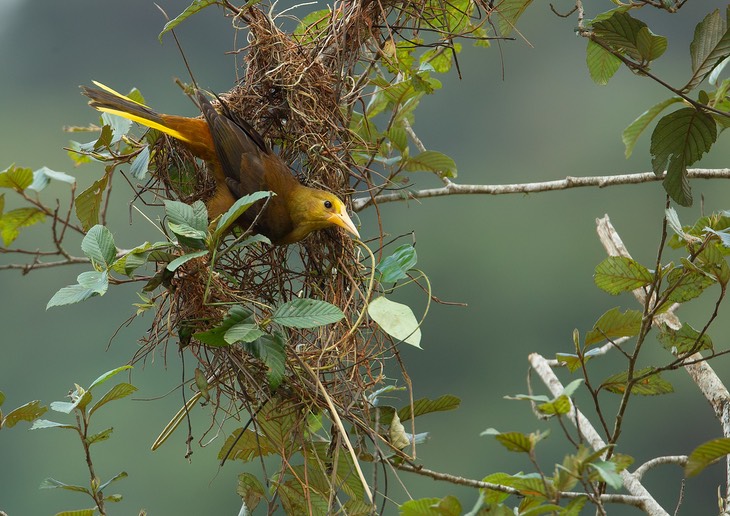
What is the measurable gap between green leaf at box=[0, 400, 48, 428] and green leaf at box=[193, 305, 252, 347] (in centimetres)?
48

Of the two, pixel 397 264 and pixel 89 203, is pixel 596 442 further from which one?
pixel 89 203

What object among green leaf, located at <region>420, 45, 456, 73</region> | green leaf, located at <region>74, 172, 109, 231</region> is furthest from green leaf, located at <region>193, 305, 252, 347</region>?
green leaf, located at <region>420, 45, 456, 73</region>

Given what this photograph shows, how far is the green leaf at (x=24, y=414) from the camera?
165 cm

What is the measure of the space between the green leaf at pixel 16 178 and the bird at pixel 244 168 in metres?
0.22

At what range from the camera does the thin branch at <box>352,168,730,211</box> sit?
2123mm

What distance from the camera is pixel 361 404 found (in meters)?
1.69

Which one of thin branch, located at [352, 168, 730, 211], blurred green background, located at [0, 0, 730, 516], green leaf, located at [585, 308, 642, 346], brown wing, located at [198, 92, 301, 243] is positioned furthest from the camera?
blurred green background, located at [0, 0, 730, 516]

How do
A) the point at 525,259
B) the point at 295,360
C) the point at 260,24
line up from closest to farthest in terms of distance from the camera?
1. the point at 295,360
2. the point at 260,24
3. the point at 525,259

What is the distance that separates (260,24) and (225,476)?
26.9 ft

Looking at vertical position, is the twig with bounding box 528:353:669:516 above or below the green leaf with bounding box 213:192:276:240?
below

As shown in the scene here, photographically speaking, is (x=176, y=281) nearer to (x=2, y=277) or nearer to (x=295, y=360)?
(x=295, y=360)

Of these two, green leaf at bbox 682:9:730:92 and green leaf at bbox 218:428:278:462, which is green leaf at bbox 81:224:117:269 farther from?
green leaf at bbox 682:9:730:92

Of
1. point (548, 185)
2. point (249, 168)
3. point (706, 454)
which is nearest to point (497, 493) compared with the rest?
point (706, 454)

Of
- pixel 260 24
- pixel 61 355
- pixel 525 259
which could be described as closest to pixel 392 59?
pixel 260 24
